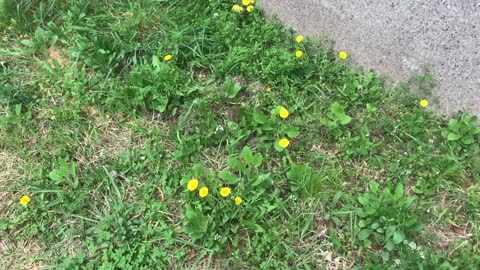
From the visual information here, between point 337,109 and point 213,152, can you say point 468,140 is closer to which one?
point 337,109

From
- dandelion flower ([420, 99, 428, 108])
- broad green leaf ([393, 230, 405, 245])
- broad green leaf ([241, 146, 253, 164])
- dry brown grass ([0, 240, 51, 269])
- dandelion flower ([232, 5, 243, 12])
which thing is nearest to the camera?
broad green leaf ([393, 230, 405, 245])

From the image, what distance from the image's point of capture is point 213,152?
270cm

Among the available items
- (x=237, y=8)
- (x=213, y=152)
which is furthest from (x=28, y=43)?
(x=213, y=152)

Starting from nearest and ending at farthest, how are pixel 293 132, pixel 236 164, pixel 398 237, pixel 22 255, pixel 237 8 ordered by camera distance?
pixel 398 237, pixel 22 255, pixel 236 164, pixel 293 132, pixel 237 8

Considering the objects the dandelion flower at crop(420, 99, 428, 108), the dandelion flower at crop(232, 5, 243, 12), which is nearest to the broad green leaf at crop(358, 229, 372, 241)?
the dandelion flower at crop(420, 99, 428, 108)

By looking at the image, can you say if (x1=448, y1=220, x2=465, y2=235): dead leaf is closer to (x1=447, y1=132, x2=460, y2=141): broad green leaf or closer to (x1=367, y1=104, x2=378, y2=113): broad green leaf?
(x1=447, y1=132, x2=460, y2=141): broad green leaf

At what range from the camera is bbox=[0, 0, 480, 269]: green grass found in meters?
2.32

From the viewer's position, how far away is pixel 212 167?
264cm

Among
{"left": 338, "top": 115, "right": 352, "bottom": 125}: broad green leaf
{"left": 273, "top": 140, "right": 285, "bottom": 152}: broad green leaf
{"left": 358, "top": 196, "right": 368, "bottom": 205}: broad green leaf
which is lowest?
{"left": 273, "top": 140, "right": 285, "bottom": 152}: broad green leaf

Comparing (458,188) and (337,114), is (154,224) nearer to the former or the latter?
(337,114)

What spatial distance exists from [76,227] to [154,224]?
Answer: 42cm

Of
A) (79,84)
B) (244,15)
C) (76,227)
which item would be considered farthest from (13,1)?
(76,227)

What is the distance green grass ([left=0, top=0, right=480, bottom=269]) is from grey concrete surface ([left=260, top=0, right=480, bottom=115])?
0.10 meters

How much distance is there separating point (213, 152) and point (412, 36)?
1.34 metres
